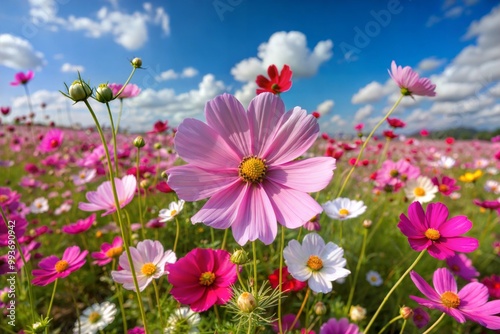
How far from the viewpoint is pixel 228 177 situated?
673 millimetres

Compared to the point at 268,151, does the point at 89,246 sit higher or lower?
lower

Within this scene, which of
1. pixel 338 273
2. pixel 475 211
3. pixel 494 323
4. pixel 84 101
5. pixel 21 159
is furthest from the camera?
pixel 21 159

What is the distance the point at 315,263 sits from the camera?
2.70 ft

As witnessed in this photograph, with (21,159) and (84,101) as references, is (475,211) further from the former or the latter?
(21,159)

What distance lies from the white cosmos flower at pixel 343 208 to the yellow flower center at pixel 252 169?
56 cm

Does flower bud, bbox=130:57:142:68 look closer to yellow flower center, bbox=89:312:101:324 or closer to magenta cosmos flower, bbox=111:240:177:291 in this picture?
magenta cosmos flower, bbox=111:240:177:291

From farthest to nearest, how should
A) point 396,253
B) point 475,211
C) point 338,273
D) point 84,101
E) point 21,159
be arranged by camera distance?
1. point 21,159
2. point 475,211
3. point 396,253
4. point 338,273
5. point 84,101

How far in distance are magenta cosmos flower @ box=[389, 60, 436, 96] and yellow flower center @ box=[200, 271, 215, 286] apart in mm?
805

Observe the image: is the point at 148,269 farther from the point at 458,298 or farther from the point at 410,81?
the point at 410,81

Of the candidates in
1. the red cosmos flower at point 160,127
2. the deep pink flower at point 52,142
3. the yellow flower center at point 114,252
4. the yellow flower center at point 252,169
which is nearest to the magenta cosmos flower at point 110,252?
the yellow flower center at point 114,252

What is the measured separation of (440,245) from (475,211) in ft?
9.92

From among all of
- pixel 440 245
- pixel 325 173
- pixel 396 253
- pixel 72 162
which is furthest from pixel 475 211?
pixel 72 162

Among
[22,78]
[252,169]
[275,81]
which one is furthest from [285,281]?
[22,78]

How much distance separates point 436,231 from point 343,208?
0.55 meters
